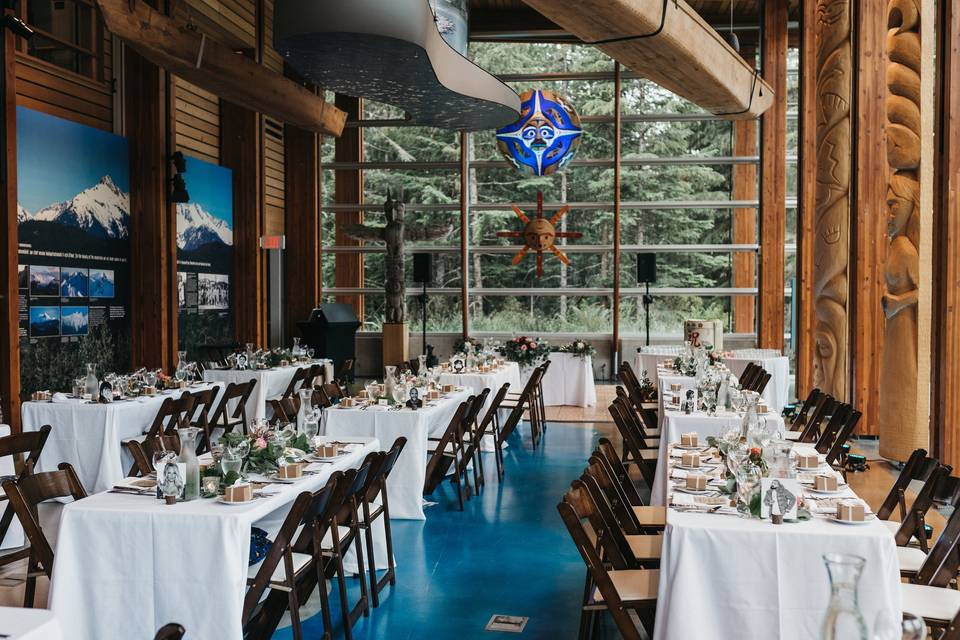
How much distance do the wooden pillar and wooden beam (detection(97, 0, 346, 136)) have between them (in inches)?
265

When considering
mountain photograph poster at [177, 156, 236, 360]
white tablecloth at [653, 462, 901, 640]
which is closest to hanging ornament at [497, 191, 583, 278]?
mountain photograph poster at [177, 156, 236, 360]

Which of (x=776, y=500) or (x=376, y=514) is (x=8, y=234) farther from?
(x=776, y=500)

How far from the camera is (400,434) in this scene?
6.60 metres

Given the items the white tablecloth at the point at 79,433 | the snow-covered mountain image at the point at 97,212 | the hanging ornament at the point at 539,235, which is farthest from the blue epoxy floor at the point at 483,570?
the hanging ornament at the point at 539,235

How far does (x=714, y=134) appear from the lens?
16.3m

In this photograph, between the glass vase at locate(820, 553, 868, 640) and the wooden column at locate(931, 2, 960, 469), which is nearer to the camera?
the glass vase at locate(820, 553, 868, 640)

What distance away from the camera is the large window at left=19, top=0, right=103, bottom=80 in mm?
10109

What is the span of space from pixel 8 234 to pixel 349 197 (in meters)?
8.92

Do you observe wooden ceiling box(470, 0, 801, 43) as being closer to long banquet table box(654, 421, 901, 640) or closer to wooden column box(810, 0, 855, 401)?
wooden column box(810, 0, 855, 401)

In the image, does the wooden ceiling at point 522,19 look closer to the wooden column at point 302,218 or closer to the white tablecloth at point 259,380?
the wooden column at point 302,218

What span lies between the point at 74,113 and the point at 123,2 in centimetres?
293

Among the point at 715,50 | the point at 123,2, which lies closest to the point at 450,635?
the point at 715,50

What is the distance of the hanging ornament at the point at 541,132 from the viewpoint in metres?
14.6

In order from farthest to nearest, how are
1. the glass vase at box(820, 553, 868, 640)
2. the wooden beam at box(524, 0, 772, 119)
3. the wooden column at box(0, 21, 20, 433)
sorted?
the wooden column at box(0, 21, 20, 433)
the wooden beam at box(524, 0, 772, 119)
the glass vase at box(820, 553, 868, 640)
